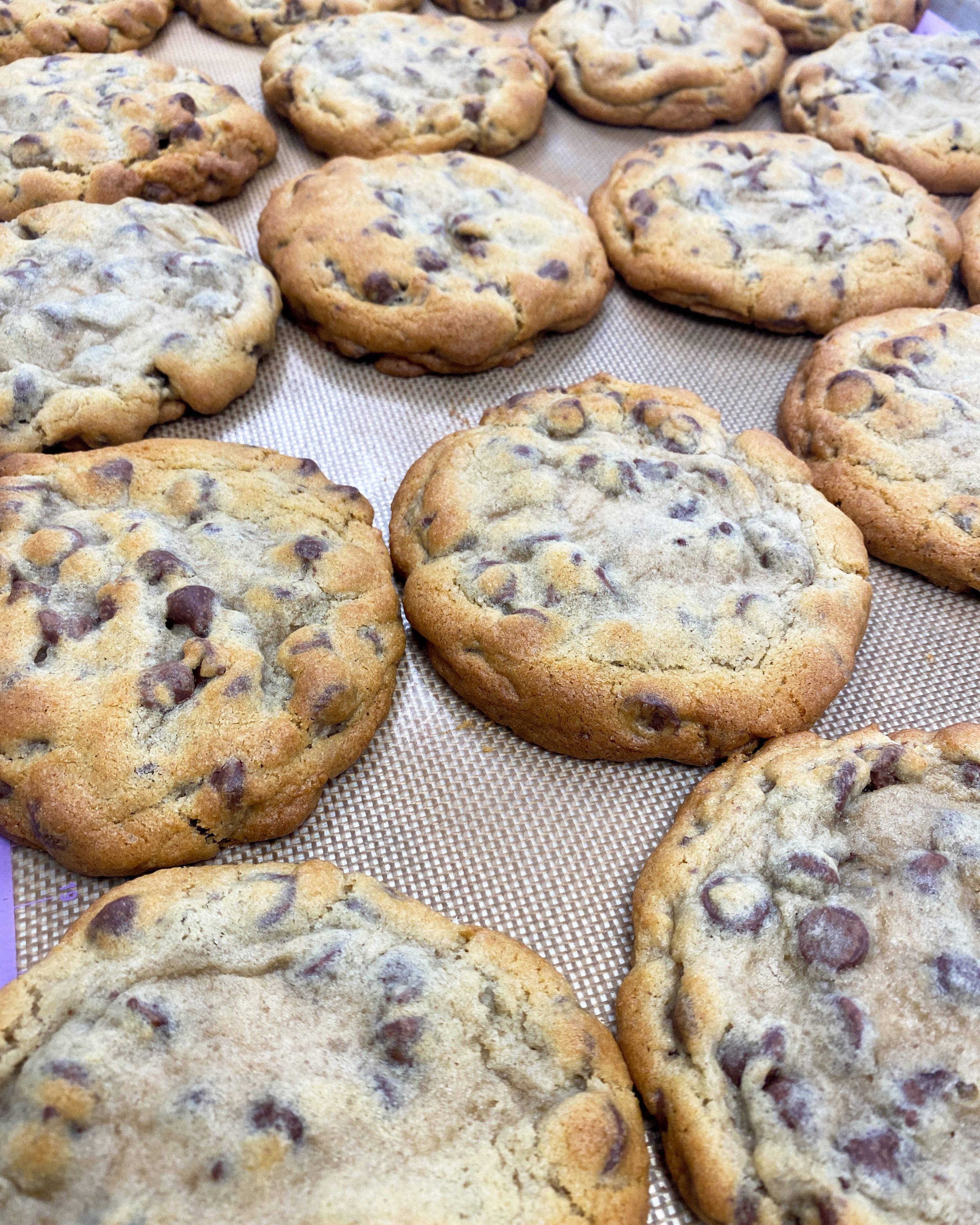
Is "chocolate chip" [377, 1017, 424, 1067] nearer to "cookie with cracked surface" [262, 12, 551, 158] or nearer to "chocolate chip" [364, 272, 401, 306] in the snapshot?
"chocolate chip" [364, 272, 401, 306]

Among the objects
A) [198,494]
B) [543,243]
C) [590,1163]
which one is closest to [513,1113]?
[590,1163]

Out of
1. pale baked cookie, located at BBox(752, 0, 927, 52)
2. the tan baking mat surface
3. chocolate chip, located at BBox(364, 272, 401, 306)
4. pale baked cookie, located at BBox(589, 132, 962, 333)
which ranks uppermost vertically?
pale baked cookie, located at BBox(752, 0, 927, 52)

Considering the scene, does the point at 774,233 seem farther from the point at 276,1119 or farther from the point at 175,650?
the point at 276,1119

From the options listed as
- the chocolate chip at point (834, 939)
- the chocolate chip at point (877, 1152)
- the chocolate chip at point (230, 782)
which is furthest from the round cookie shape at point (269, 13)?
the chocolate chip at point (877, 1152)

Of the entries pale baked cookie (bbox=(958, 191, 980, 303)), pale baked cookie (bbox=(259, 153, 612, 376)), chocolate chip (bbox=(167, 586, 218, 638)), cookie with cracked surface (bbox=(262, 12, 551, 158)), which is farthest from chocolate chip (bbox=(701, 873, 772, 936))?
cookie with cracked surface (bbox=(262, 12, 551, 158))

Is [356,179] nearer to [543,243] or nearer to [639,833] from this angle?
[543,243]

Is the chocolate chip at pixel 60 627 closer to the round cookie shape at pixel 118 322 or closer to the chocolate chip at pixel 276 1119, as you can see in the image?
the round cookie shape at pixel 118 322
